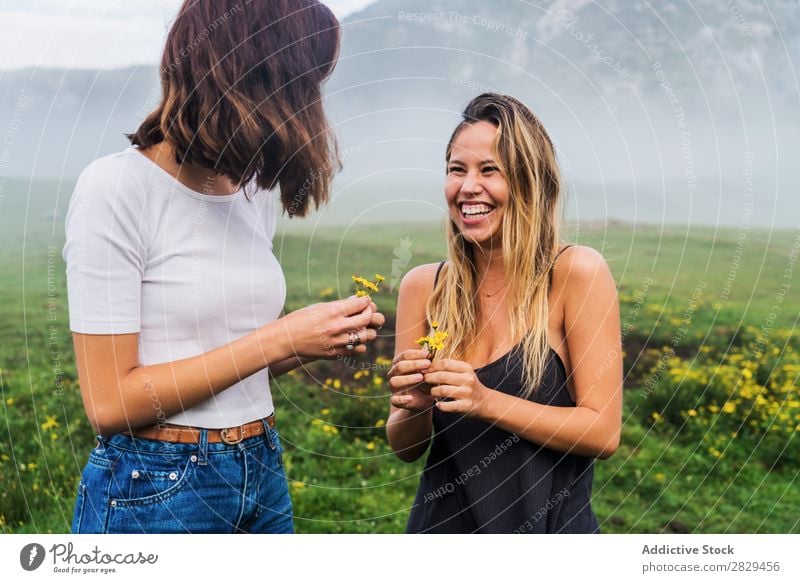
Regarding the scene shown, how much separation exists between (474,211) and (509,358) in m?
0.40

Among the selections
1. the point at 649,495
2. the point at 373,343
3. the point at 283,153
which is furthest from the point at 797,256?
the point at 283,153

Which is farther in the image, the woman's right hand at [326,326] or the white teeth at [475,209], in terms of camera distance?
the white teeth at [475,209]

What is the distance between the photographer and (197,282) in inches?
79.9

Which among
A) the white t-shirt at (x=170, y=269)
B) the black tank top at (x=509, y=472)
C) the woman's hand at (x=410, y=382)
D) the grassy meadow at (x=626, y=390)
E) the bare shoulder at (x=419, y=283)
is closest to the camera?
the white t-shirt at (x=170, y=269)

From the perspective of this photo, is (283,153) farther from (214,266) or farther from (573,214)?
(573,214)

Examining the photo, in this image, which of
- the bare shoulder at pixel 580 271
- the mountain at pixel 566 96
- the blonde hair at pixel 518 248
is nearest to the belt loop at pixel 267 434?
the blonde hair at pixel 518 248

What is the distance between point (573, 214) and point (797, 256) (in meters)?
2.42

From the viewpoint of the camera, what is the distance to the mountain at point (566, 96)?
3209mm

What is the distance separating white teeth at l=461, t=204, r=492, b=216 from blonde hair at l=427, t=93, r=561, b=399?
54 millimetres

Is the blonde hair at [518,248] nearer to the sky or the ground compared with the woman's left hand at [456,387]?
nearer to the sky

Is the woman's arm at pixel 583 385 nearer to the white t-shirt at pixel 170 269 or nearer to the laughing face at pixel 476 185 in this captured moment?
the laughing face at pixel 476 185

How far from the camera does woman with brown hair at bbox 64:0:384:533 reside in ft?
6.31

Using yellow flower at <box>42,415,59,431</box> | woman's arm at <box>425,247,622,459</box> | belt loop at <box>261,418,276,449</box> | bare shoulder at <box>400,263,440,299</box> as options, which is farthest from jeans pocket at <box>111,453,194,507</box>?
yellow flower at <box>42,415,59,431</box>

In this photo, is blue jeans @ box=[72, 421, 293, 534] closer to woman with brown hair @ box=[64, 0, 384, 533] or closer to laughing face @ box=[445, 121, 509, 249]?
woman with brown hair @ box=[64, 0, 384, 533]
